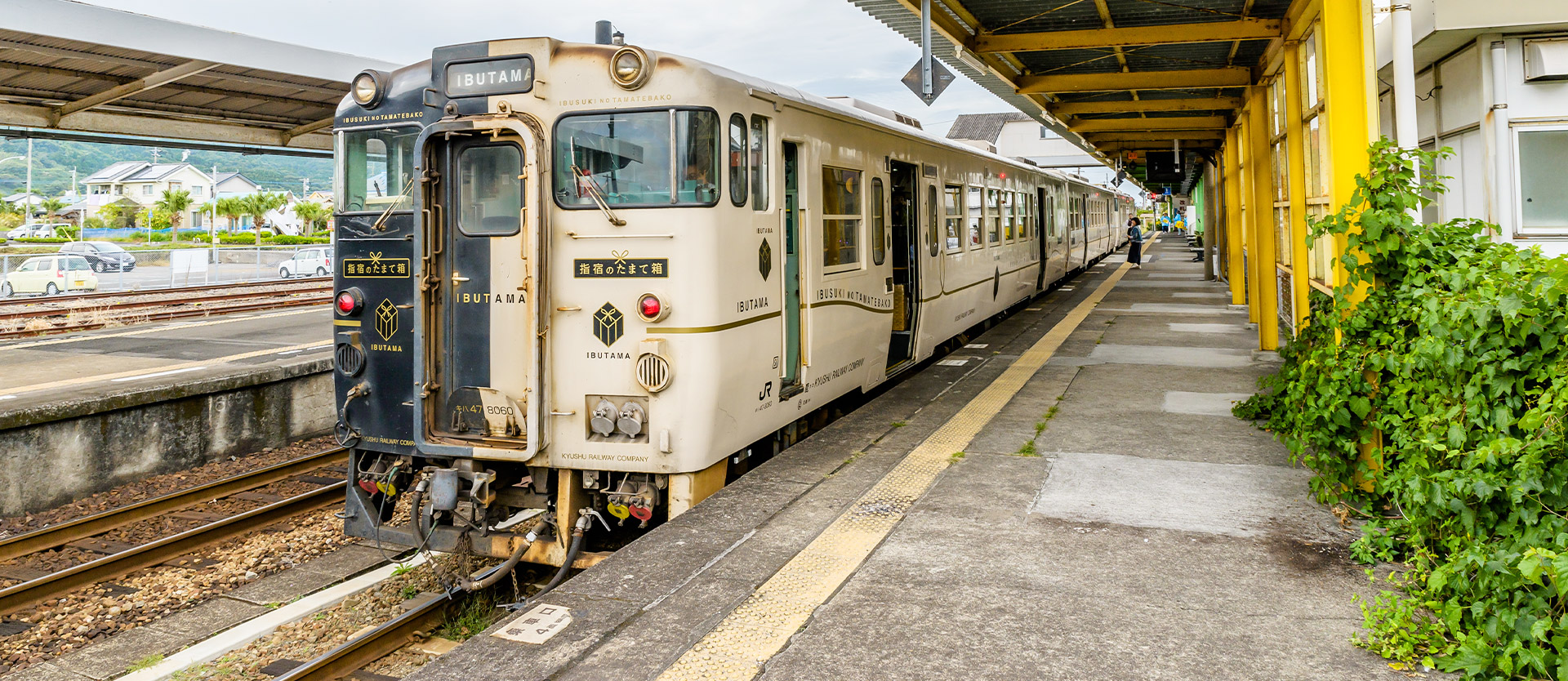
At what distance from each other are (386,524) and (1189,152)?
2181cm

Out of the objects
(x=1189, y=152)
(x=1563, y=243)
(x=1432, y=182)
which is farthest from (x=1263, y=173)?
(x=1189, y=152)

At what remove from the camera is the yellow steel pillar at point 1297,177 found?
25.6ft

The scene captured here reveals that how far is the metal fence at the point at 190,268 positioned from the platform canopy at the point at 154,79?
9.97m

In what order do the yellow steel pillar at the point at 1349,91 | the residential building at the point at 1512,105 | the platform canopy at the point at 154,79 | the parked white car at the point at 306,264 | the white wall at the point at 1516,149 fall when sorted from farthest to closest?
the parked white car at the point at 306,264 → the platform canopy at the point at 154,79 → the white wall at the point at 1516,149 → the residential building at the point at 1512,105 → the yellow steel pillar at the point at 1349,91

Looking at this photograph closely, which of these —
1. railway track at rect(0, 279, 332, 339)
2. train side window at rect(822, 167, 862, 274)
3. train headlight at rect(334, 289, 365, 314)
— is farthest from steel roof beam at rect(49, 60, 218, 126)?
train side window at rect(822, 167, 862, 274)

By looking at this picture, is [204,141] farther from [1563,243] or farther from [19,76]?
[1563,243]

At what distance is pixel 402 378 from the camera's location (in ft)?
→ 18.3

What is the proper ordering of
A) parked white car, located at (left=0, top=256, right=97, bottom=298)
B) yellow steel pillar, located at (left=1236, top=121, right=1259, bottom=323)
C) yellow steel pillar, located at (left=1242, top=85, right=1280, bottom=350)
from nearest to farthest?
yellow steel pillar, located at (left=1242, top=85, right=1280, bottom=350) → yellow steel pillar, located at (left=1236, top=121, right=1259, bottom=323) → parked white car, located at (left=0, top=256, right=97, bottom=298)

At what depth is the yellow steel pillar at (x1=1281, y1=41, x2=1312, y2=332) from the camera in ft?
25.6

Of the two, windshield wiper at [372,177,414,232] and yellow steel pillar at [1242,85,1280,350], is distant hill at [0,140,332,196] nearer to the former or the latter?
yellow steel pillar at [1242,85,1280,350]

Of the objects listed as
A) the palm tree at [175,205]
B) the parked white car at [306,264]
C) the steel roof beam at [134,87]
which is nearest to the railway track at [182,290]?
the parked white car at [306,264]

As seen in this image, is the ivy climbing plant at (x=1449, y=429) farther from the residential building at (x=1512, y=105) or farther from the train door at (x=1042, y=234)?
the train door at (x=1042, y=234)

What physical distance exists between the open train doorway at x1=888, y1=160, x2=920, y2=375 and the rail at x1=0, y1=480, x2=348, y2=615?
4.93 metres

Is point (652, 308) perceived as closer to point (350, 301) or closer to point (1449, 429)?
point (350, 301)
